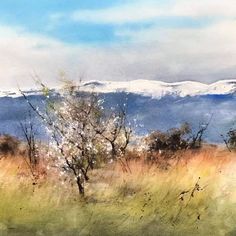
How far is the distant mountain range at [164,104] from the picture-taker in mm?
8414

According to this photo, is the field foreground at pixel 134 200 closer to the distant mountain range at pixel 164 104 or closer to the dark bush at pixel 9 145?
the dark bush at pixel 9 145

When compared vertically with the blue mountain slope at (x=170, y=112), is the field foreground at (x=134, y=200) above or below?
below

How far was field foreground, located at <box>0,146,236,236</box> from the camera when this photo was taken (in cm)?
Answer: 828

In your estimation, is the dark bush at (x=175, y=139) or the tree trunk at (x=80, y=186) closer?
the dark bush at (x=175, y=139)

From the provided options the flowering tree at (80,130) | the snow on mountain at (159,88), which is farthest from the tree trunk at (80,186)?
the snow on mountain at (159,88)

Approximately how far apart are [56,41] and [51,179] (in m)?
1.73

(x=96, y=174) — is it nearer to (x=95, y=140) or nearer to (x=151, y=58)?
(x=95, y=140)

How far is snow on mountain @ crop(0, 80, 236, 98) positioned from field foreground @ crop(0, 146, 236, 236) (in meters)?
0.72

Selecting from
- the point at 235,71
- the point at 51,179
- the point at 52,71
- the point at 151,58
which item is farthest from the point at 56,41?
the point at 235,71

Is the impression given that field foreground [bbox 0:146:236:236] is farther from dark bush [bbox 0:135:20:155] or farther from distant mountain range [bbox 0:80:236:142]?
distant mountain range [bbox 0:80:236:142]

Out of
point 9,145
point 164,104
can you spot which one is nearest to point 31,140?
point 9,145

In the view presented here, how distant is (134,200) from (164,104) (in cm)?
124

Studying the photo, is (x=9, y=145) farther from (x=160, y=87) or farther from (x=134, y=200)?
(x=160, y=87)

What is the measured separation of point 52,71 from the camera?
28.0 feet
